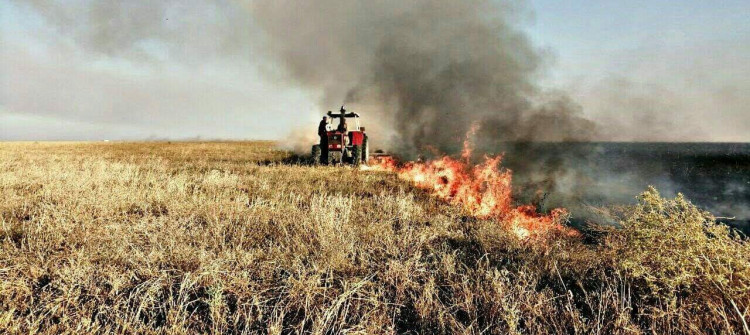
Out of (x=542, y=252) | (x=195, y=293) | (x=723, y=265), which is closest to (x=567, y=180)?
(x=542, y=252)

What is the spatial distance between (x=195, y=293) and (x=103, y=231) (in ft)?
9.90

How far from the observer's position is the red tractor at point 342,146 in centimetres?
1667

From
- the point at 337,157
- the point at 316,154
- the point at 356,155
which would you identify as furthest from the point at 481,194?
the point at 316,154

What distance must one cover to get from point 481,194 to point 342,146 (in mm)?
7613

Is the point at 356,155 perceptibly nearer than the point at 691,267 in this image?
No

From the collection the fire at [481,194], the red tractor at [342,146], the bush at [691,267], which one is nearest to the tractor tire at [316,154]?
the red tractor at [342,146]

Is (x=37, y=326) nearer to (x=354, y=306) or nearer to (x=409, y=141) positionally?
(x=354, y=306)

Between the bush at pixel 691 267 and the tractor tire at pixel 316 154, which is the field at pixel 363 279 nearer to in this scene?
the bush at pixel 691 267

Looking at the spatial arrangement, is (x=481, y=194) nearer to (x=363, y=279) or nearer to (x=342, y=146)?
(x=342, y=146)

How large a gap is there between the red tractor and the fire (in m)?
1.82

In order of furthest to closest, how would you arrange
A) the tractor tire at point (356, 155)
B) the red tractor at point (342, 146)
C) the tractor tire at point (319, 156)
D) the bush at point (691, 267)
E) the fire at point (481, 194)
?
1. the tractor tire at point (356, 155)
2. the tractor tire at point (319, 156)
3. the red tractor at point (342, 146)
4. the fire at point (481, 194)
5. the bush at point (691, 267)

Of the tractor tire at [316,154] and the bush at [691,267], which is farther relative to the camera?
the tractor tire at [316,154]

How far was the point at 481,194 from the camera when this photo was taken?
11.4 m

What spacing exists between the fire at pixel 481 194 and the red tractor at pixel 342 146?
5.98 ft
